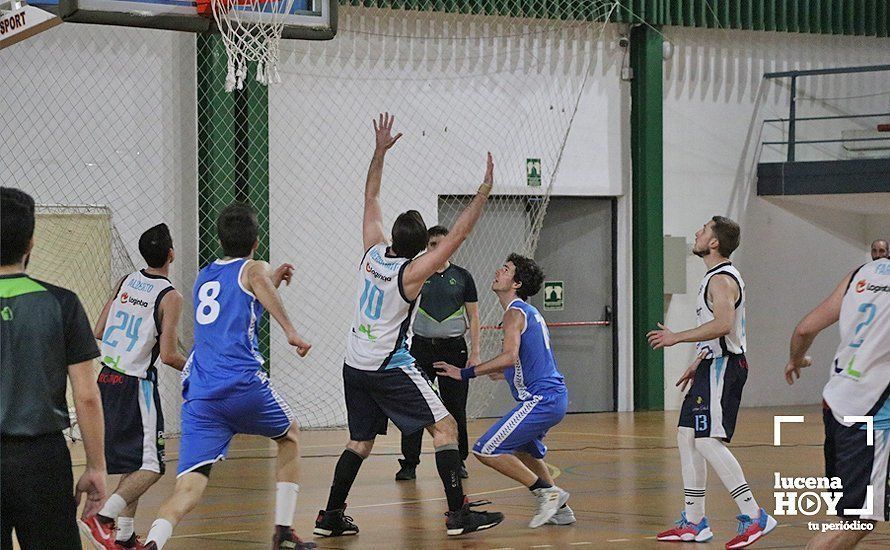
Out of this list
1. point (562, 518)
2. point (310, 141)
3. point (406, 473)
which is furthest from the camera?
point (310, 141)

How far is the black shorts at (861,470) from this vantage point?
5211 mm

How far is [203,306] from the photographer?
6.65 meters

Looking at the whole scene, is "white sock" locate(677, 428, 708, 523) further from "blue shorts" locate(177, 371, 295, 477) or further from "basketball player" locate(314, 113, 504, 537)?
"blue shorts" locate(177, 371, 295, 477)

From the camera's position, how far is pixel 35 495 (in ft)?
13.7

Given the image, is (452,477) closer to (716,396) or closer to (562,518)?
(562,518)

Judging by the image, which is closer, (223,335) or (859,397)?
(859,397)

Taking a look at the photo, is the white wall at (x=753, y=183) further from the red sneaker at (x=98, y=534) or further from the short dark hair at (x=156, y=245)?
the red sneaker at (x=98, y=534)

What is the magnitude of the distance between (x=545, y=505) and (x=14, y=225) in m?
4.39

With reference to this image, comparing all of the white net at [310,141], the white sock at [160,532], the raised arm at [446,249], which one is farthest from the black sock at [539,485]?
the white net at [310,141]

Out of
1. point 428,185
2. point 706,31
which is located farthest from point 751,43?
point 428,185

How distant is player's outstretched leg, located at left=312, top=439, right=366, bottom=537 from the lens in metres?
7.61

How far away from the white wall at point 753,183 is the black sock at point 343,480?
33.1 feet

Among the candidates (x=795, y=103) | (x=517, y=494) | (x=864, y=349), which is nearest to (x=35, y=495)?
(x=864, y=349)

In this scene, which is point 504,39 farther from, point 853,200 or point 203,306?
point 203,306
